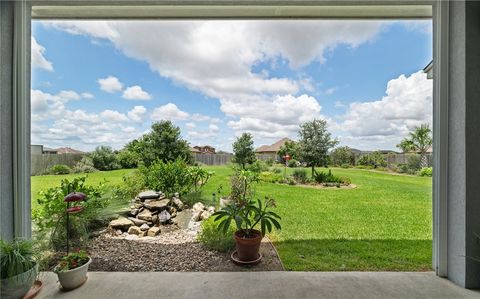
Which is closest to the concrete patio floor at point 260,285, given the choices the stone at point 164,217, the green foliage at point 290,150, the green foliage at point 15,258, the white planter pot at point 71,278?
the white planter pot at point 71,278

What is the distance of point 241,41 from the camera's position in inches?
81.6

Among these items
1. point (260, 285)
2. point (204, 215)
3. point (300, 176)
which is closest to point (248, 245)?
point (260, 285)

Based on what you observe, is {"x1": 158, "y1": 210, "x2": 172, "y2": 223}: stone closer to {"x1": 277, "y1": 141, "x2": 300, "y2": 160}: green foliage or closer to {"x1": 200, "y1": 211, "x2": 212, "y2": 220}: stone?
{"x1": 200, "y1": 211, "x2": 212, "y2": 220}: stone

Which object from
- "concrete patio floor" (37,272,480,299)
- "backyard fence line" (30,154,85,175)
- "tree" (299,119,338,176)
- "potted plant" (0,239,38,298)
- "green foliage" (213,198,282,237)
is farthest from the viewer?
"tree" (299,119,338,176)

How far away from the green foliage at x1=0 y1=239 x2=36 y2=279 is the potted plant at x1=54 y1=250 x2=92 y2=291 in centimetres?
18

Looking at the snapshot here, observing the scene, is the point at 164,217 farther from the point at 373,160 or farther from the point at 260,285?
the point at 373,160

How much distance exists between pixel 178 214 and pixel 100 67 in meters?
1.65

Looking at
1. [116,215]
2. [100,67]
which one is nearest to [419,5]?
[100,67]

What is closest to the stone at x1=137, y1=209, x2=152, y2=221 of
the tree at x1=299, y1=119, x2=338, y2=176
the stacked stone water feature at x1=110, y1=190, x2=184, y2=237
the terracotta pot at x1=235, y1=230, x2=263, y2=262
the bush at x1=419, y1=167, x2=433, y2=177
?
the stacked stone water feature at x1=110, y1=190, x2=184, y2=237

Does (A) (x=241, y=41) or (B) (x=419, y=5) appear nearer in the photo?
(B) (x=419, y=5)

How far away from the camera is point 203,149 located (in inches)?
85.0

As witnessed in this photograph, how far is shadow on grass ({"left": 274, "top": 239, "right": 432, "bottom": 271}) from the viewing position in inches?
73.9

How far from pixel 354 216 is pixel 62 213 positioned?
2.71 meters

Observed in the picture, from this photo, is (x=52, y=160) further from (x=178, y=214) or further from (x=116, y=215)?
(x=178, y=214)
